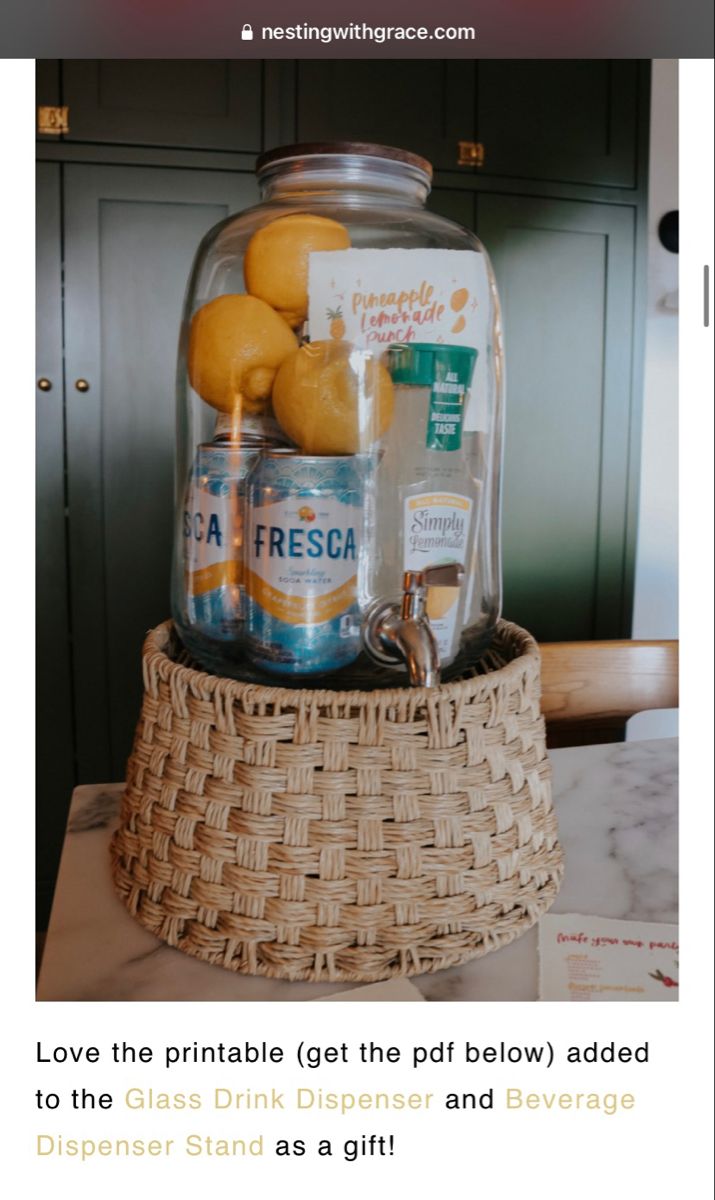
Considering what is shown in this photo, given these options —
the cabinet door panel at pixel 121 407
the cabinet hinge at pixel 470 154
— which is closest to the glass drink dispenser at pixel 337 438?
the cabinet door panel at pixel 121 407

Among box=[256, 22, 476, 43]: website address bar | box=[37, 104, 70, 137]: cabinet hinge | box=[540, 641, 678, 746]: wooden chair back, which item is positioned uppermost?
box=[37, 104, 70, 137]: cabinet hinge

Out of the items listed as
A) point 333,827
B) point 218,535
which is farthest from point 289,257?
point 333,827

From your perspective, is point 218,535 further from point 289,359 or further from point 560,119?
point 560,119

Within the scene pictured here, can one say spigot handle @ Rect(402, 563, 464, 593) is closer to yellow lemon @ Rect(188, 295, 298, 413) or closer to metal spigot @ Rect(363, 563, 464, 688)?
metal spigot @ Rect(363, 563, 464, 688)

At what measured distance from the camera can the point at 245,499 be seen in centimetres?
57

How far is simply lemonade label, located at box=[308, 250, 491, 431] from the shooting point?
57cm

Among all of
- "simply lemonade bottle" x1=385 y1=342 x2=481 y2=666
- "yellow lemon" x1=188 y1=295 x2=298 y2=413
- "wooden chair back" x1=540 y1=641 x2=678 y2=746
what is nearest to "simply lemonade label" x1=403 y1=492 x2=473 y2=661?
"simply lemonade bottle" x1=385 y1=342 x2=481 y2=666

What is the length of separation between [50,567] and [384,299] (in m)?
1.25

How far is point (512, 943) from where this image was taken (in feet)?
1.80

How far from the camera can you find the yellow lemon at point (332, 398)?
55cm

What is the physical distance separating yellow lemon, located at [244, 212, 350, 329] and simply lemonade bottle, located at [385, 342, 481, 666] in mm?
69

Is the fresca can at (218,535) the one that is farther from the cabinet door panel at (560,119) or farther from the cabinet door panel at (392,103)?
the cabinet door panel at (560,119)

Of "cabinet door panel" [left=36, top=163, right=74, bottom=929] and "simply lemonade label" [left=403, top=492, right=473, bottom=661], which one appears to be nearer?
"simply lemonade label" [left=403, top=492, right=473, bottom=661]
